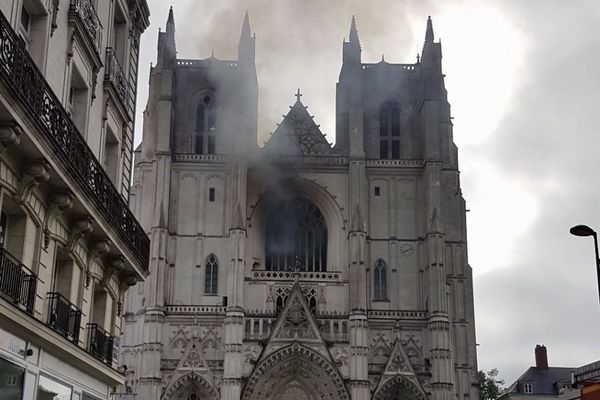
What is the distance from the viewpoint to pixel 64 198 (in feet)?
47.8

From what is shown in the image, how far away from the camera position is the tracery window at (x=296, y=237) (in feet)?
174

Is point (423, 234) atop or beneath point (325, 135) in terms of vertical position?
beneath

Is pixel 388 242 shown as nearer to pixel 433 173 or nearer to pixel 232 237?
pixel 433 173

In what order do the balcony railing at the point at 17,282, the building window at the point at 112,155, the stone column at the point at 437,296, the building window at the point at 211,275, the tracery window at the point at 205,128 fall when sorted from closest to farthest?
the balcony railing at the point at 17,282 → the building window at the point at 112,155 → the stone column at the point at 437,296 → the building window at the point at 211,275 → the tracery window at the point at 205,128

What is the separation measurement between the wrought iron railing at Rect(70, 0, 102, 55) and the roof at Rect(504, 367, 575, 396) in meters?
53.9

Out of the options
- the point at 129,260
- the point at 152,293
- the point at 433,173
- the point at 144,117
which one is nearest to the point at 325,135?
the point at 433,173

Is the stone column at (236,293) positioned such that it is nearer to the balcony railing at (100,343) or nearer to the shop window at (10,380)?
the balcony railing at (100,343)

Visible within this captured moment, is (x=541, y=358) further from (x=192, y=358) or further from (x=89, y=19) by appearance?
(x=89, y=19)

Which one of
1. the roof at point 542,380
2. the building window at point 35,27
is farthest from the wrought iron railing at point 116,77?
the roof at point 542,380

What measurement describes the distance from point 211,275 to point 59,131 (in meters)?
37.6

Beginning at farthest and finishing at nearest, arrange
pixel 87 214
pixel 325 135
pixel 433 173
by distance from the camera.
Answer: pixel 325 135
pixel 433 173
pixel 87 214

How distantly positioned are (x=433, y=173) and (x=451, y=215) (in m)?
3.15

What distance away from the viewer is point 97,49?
61.3 ft

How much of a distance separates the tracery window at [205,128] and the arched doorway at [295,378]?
13087 mm
